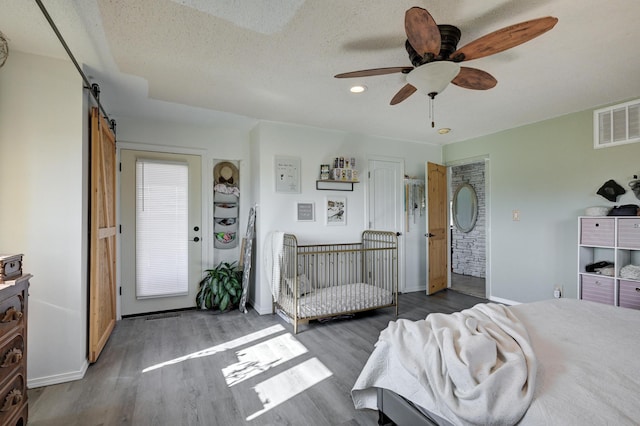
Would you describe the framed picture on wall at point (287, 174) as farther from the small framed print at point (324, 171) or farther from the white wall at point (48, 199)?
the white wall at point (48, 199)

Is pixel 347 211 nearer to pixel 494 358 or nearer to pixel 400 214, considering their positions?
pixel 400 214

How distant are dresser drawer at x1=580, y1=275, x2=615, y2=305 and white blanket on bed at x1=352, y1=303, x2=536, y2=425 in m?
2.03

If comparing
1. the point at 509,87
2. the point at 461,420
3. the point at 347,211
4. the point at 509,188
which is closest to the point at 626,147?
the point at 509,188

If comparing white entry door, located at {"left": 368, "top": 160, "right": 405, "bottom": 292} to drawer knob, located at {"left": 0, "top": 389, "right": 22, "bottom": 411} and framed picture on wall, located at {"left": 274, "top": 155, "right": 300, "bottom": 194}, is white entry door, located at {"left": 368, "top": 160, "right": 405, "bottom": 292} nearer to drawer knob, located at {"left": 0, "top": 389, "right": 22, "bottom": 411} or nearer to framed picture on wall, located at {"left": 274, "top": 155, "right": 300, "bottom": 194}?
framed picture on wall, located at {"left": 274, "top": 155, "right": 300, "bottom": 194}

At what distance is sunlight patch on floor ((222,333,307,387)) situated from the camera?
2.35 meters

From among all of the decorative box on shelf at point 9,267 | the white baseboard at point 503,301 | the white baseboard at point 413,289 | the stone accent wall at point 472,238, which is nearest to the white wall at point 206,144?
the decorative box on shelf at point 9,267

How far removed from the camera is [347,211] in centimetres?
434

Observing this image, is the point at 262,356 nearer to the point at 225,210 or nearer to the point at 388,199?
the point at 225,210

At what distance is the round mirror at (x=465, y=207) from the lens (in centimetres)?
611

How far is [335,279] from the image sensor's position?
4141 mm

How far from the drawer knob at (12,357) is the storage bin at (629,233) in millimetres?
4673

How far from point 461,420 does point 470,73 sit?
1980mm

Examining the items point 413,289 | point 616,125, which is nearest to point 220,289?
point 413,289

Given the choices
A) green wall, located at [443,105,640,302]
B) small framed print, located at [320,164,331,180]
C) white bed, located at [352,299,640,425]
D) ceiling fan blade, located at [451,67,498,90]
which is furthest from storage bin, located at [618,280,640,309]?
small framed print, located at [320,164,331,180]
